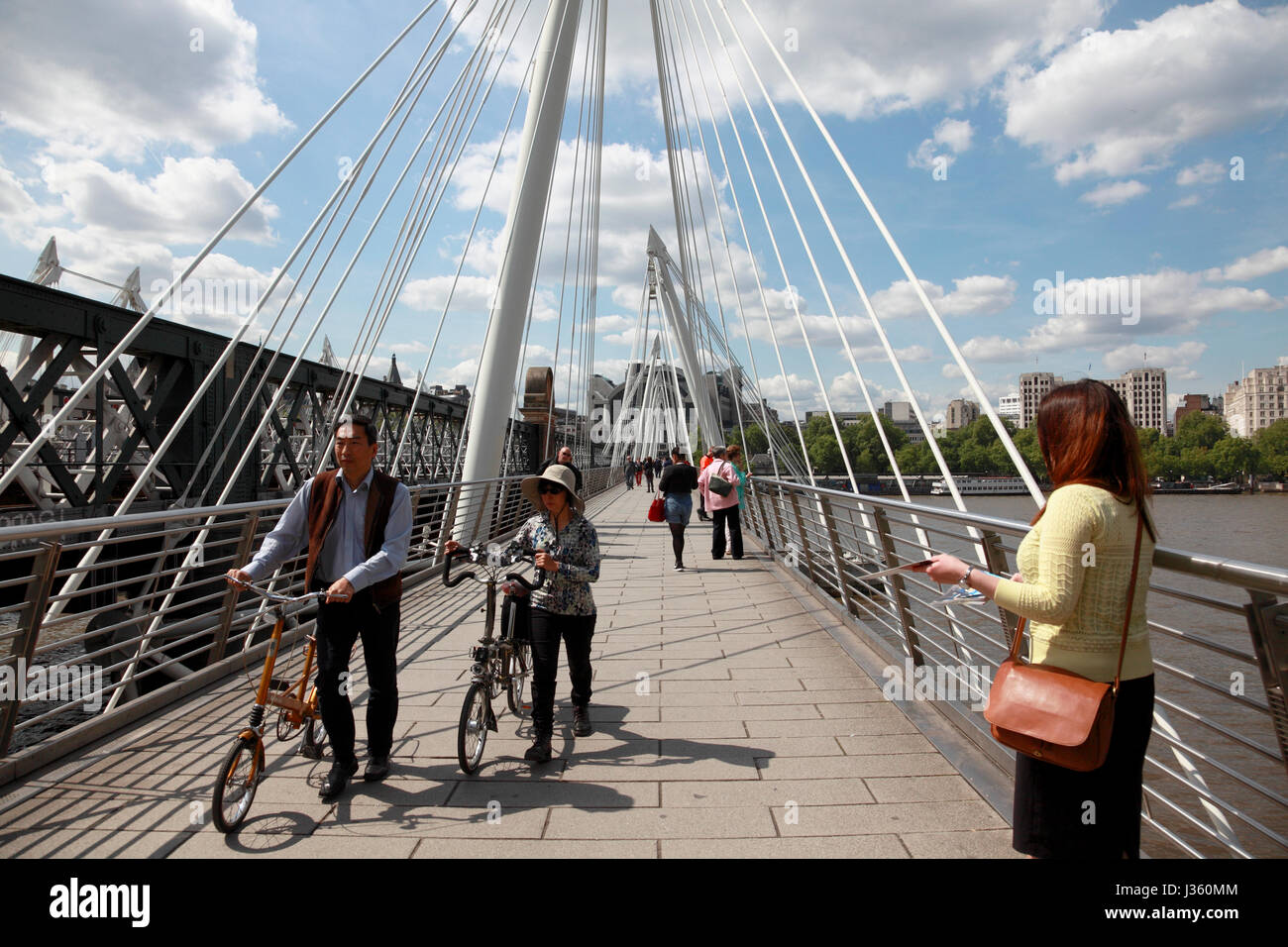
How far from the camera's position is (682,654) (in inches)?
237

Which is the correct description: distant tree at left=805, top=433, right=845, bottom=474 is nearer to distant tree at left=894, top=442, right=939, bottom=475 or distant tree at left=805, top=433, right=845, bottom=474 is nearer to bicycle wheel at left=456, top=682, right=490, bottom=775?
distant tree at left=894, top=442, right=939, bottom=475

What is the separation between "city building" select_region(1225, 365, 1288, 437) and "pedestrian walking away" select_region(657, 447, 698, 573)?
95.5 m

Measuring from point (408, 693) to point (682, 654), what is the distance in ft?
6.55

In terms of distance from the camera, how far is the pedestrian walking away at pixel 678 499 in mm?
10711

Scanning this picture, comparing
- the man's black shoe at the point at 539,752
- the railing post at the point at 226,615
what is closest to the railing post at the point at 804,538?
the man's black shoe at the point at 539,752

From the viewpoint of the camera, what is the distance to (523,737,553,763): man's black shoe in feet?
12.4

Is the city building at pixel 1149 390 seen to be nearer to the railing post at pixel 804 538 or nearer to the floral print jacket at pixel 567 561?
the railing post at pixel 804 538

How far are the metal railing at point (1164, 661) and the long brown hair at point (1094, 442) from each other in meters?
0.39

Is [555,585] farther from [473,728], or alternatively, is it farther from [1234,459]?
[1234,459]

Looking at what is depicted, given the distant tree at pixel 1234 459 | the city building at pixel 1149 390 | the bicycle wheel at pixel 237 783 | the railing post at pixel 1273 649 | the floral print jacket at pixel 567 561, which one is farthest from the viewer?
the city building at pixel 1149 390

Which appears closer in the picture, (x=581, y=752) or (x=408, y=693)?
(x=581, y=752)

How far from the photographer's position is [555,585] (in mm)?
3943
